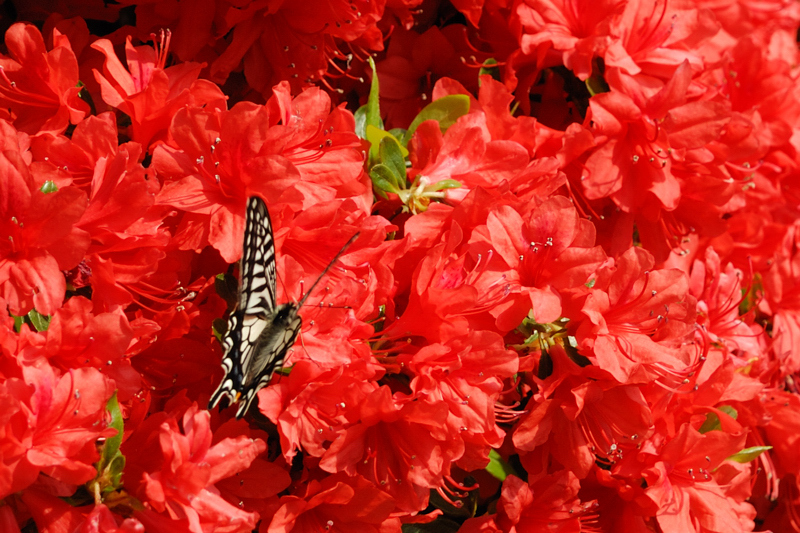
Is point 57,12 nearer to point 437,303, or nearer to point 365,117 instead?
point 365,117

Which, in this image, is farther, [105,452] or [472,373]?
[472,373]

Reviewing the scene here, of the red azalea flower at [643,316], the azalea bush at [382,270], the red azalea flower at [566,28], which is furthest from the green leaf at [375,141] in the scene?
the red azalea flower at [643,316]

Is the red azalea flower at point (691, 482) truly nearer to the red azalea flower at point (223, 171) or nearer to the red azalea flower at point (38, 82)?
the red azalea flower at point (223, 171)

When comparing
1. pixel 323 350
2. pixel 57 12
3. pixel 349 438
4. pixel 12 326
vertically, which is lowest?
pixel 349 438

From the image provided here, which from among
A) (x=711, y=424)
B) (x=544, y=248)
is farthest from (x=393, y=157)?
(x=711, y=424)

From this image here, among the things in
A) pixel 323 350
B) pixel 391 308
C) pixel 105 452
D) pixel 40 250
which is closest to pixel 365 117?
pixel 391 308

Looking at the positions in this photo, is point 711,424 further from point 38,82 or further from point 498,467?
point 38,82
